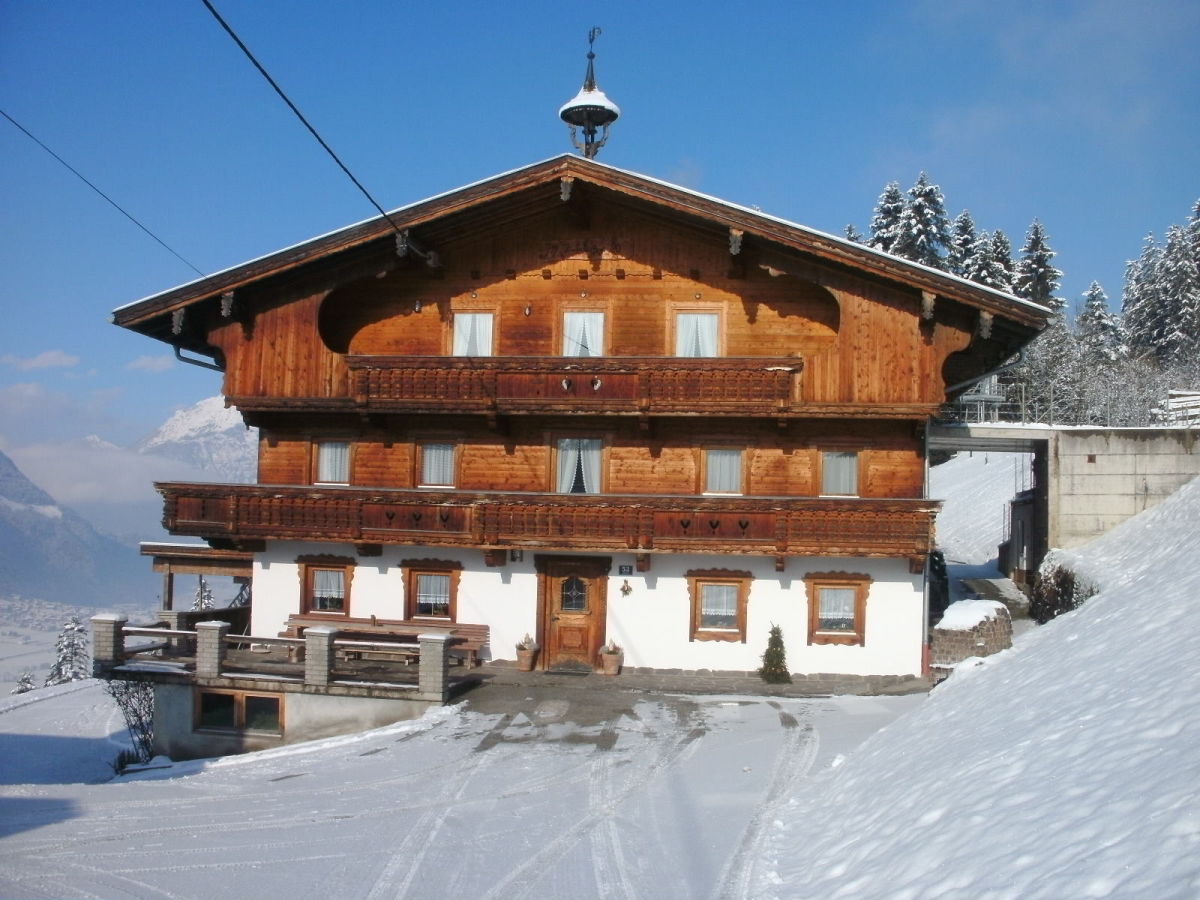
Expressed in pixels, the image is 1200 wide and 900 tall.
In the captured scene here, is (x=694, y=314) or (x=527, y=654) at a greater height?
(x=694, y=314)

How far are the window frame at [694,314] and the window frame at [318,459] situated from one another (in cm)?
786

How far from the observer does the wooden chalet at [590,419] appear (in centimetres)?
2064

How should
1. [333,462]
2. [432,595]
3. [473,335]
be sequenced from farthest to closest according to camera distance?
[333,462] → [473,335] → [432,595]

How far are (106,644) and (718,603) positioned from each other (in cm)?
1294

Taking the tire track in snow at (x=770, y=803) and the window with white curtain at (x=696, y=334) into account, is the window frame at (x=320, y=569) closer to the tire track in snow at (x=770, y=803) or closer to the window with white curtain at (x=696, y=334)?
the window with white curtain at (x=696, y=334)

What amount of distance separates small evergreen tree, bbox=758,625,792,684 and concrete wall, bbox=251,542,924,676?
0.18m

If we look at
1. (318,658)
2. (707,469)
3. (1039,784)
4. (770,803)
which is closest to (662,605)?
(707,469)

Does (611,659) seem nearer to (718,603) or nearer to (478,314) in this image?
(718,603)

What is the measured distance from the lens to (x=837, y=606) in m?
21.1

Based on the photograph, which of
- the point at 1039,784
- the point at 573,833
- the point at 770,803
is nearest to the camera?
the point at 1039,784

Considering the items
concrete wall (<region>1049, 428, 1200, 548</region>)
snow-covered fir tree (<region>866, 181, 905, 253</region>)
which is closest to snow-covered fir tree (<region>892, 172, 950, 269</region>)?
snow-covered fir tree (<region>866, 181, 905, 253</region>)

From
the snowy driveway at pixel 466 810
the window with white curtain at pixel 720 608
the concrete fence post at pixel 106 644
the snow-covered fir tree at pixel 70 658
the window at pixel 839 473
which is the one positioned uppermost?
the window at pixel 839 473

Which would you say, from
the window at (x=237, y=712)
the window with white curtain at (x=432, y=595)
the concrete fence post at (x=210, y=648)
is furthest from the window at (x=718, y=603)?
the concrete fence post at (x=210, y=648)

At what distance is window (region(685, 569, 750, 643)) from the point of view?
2122cm
